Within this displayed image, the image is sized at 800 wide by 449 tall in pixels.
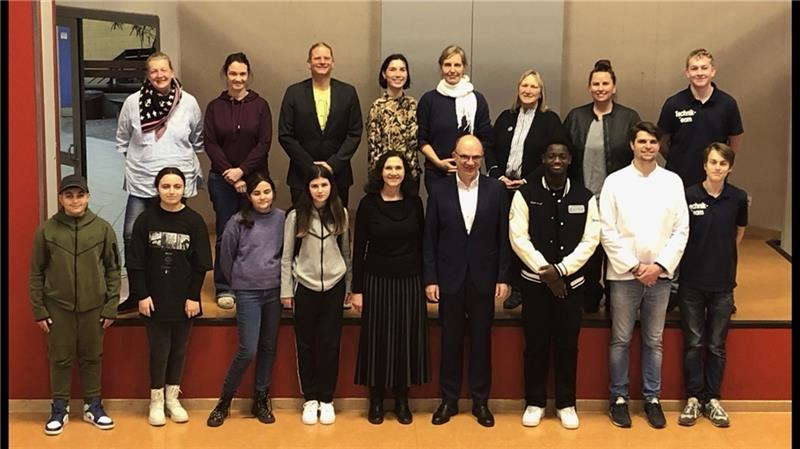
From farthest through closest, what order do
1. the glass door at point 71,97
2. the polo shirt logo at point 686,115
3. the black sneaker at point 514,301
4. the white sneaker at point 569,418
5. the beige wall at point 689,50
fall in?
the beige wall at point 689,50 → the glass door at point 71,97 → the black sneaker at point 514,301 → the polo shirt logo at point 686,115 → the white sneaker at point 569,418

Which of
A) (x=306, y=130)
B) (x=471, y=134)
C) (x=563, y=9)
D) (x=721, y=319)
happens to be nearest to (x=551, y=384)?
(x=721, y=319)

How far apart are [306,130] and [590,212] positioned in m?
1.56

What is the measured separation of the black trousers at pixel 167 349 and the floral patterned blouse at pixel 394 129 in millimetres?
1291

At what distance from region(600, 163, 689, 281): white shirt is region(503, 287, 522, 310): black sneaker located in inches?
28.1

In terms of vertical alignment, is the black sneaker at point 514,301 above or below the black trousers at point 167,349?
above

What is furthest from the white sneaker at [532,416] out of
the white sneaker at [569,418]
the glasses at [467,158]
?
the glasses at [467,158]

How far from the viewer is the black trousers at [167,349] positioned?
5.29 metres

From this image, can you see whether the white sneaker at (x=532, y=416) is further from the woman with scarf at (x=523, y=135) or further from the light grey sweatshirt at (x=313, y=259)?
the light grey sweatshirt at (x=313, y=259)

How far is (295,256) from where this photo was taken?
17.3 ft

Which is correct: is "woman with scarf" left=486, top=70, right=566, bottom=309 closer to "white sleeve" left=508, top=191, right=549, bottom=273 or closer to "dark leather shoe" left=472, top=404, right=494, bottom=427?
"white sleeve" left=508, top=191, right=549, bottom=273

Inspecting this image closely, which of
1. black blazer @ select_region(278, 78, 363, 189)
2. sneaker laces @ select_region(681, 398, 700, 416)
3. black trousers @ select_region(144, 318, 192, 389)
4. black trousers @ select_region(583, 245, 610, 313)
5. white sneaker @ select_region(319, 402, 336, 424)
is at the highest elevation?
black blazer @ select_region(278, 78, 363, 189)

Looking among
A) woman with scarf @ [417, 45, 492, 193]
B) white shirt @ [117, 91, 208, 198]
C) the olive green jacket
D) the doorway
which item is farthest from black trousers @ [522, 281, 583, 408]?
the doorway

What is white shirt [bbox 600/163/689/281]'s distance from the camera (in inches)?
202

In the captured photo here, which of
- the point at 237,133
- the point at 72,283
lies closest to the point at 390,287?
the point at 237,133
